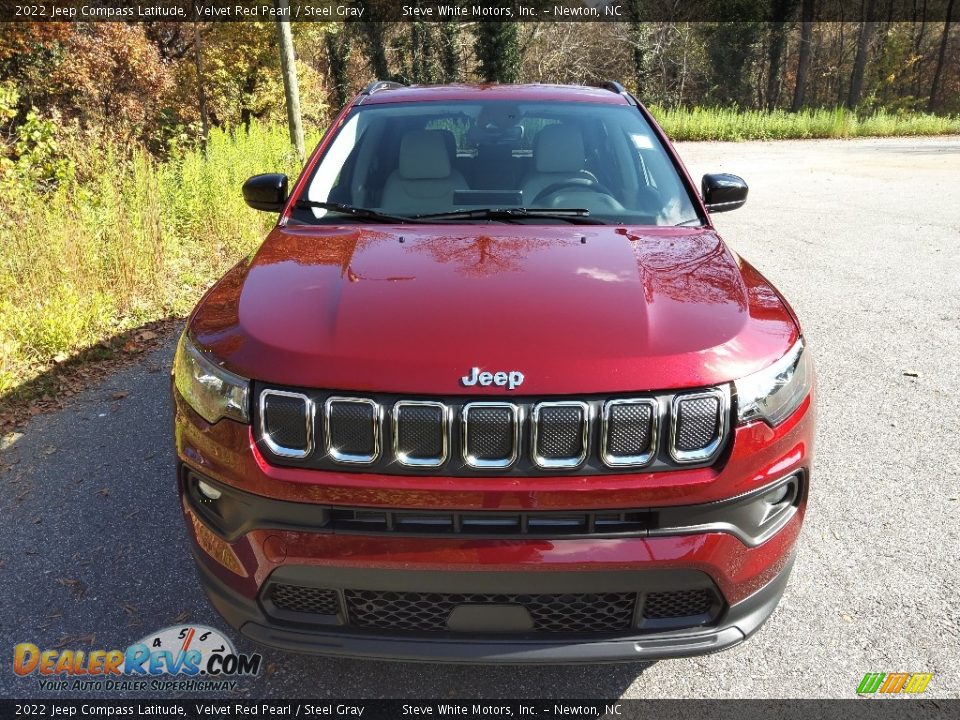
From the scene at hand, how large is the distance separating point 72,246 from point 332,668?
4.67m

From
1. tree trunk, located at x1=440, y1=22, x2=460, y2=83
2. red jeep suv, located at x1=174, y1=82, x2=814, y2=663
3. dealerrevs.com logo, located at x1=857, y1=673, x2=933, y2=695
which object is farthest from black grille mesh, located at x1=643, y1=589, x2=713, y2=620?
tree trunk, located at x1=440, y1=22, x2=460, y2=83

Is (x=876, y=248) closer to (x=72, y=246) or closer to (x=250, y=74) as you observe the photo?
(x=72, y=246)

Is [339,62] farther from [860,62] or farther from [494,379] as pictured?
[494,379]

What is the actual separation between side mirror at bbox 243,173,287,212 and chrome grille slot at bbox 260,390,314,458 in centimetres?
168

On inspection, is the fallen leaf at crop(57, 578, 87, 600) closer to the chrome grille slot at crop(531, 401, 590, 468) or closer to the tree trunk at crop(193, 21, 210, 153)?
the chrome grille slot at crop(531, 401, 590, 468)

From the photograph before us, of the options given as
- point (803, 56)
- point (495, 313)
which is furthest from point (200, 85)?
point (803, 56)

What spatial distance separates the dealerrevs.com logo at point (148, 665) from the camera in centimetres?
233

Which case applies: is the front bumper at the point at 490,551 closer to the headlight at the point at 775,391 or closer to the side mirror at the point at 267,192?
the headlight at the point at 775,391

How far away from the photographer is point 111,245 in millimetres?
5945

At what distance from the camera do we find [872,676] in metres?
2.32


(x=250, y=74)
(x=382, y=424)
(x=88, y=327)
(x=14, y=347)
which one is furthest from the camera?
(x=250, y=74)

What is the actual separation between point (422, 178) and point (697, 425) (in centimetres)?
195

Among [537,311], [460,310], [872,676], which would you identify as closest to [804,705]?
[872,676]

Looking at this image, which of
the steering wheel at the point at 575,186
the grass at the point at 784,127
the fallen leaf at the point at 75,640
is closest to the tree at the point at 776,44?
the grass at the point at 784,127
